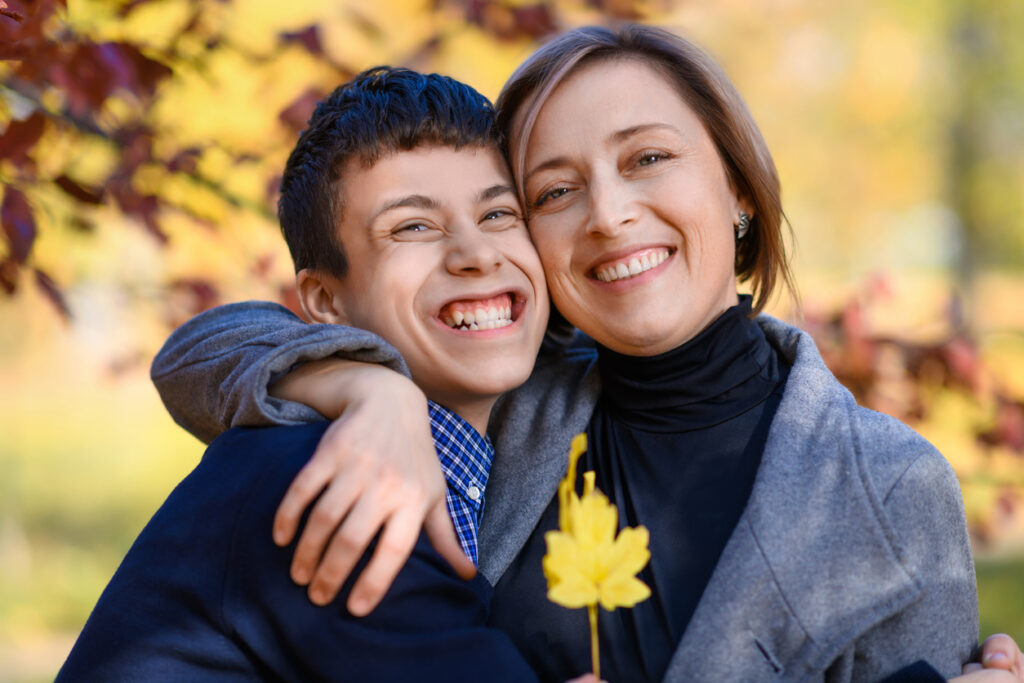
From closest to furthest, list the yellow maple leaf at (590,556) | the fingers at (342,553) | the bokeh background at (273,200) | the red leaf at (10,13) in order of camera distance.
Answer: the yellow maple leaf at (590,556) → the fingers at (342,553) → the red leaf at (10,13) → the bokeh background at (273,200)

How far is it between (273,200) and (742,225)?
166cm

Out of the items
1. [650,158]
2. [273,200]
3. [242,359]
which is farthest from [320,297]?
[273,200]

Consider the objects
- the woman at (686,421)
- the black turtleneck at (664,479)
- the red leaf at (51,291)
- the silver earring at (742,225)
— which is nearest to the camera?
the woman at (686,421)

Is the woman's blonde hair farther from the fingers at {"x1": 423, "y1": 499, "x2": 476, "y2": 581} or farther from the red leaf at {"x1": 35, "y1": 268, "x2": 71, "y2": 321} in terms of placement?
the red leaf at {"x1": 35, "y1": 268, "x2": 71, "y2": 321}

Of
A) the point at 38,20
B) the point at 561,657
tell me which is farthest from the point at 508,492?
the point at 38,20

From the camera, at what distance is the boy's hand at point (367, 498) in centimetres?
147

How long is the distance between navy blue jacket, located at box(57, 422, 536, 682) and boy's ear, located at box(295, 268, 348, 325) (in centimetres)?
55

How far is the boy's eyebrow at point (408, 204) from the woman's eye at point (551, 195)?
247 mm

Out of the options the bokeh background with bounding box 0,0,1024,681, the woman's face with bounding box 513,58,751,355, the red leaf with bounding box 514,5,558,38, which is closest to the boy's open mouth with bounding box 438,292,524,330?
the woman's face with bounding box 513,58,751,355

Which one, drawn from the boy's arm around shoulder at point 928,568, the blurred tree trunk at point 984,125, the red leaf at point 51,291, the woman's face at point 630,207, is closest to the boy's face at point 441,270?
the woman's face at point 630,207

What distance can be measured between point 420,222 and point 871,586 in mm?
1113

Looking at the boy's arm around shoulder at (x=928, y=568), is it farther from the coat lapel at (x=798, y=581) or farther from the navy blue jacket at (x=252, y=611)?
the navy blue jacket at (x=252, y=611)

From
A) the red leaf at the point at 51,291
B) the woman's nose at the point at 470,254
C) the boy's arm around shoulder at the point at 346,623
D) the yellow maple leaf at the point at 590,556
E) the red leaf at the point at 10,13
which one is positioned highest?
the red leaf at the point at 10,13

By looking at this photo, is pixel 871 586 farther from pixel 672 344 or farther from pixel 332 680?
pixel 332 680
